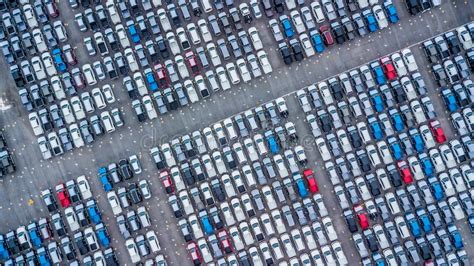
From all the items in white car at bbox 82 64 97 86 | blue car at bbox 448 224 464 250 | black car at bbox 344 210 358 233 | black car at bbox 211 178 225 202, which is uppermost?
white car at bbox 82 64 97 86

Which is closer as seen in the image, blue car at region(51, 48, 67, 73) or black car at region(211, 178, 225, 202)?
black car at region(211, 178, 225, 202)

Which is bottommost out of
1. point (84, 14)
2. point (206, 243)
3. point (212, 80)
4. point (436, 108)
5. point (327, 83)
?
point (206, 243)

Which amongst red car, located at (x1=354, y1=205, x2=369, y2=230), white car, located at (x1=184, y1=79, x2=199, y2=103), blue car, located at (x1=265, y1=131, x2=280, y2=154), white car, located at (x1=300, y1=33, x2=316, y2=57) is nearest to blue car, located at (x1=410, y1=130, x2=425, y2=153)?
red car, located at (x1=354, y1=205, x2=369, y2=230)

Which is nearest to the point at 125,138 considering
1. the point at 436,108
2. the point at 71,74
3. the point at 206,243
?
the point at 71,74

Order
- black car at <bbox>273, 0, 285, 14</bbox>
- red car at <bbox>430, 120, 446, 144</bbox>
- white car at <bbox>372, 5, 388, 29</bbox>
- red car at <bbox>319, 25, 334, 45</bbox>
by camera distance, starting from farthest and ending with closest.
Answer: black car at <bbox>273, 0, 285, 14</bbox> < white car at <bbox>372, 5, 388, 29</bbox> < red car at <bbox>319, 25, 334, 45</bbox> < red car at <bbox>430, 120, 446, 144</bbox>

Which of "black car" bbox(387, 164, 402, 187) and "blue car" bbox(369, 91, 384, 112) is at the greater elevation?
"blue car" bbox(369, 91, 384, 112)

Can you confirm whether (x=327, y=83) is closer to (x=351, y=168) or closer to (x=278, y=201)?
(x=351, y=168)

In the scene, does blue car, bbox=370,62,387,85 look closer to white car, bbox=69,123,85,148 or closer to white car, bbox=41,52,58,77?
white car, bbox=69,123,85,148

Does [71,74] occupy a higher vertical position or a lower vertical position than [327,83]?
higher
